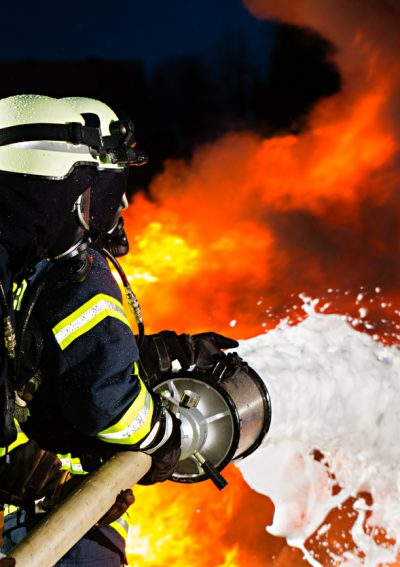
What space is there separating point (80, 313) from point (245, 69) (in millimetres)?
12877

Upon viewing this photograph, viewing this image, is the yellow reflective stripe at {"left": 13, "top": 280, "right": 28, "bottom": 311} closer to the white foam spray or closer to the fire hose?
the fire hose

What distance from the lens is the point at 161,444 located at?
2.37 m

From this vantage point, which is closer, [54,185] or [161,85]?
[54,185]

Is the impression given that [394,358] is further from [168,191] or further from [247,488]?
[168,191]

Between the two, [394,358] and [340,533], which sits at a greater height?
[394,358]

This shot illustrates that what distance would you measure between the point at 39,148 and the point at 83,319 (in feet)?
2.07

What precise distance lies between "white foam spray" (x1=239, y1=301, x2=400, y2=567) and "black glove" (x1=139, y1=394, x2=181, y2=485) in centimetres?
179

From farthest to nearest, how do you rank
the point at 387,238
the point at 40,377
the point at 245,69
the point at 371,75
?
1. the point at 245,69
2. the point at 371,75
3. the point at 387,238
4. the point at 40,377

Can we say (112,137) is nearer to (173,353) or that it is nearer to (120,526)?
(173,353)

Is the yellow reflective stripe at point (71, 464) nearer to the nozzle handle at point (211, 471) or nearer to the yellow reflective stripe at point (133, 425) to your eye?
the yellow reflective stripe at point (133, 425)

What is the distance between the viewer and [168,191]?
8.60m

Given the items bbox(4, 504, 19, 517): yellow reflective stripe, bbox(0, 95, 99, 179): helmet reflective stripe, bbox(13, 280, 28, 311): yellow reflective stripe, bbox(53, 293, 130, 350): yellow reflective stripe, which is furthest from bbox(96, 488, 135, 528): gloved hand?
bbox(0, 95, 99, 179): helmet reflective stripe

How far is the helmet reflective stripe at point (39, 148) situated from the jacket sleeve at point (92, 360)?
0.42 meters

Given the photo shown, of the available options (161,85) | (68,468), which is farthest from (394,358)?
(161,85)
